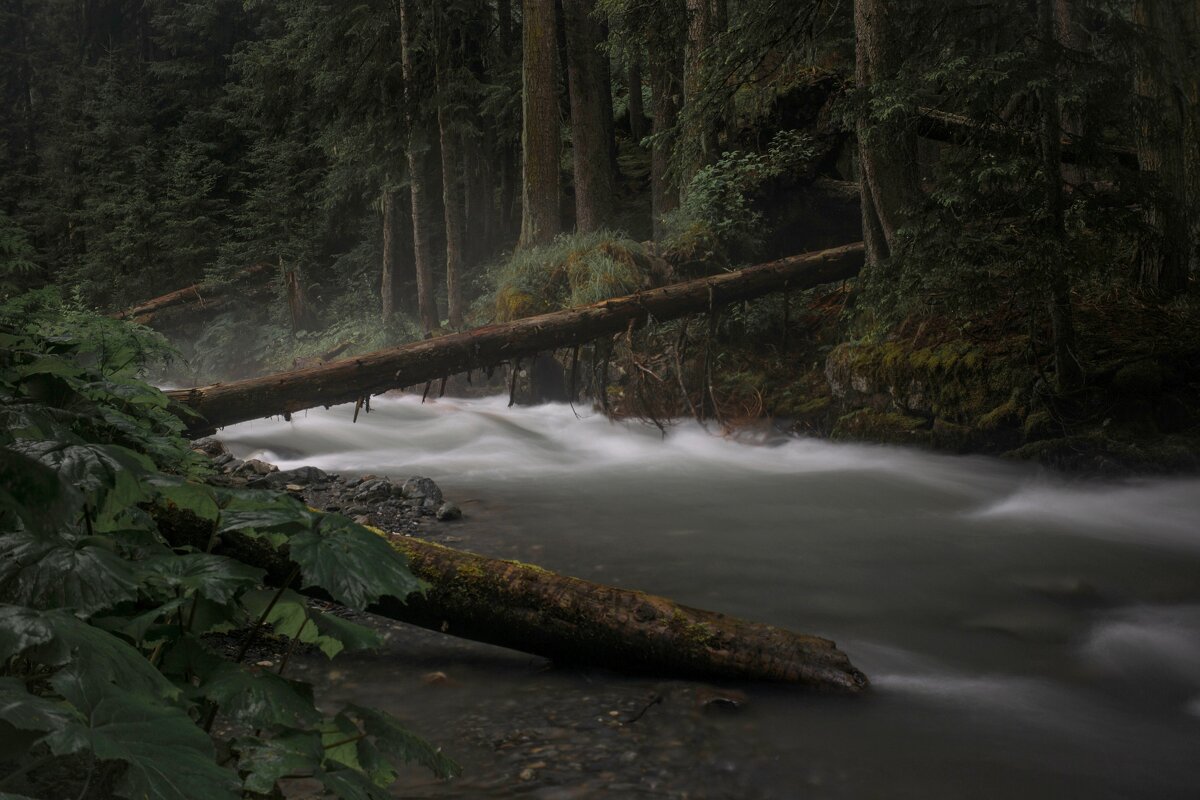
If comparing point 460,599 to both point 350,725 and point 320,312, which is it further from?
point 320,312

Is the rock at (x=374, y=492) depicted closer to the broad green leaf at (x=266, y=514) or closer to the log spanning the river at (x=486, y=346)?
the log spanning the river at (x=486, y=346)

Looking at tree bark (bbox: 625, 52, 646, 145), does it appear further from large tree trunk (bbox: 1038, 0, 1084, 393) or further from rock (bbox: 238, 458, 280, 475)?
rock (bbox: 238, 458, 280, 475)

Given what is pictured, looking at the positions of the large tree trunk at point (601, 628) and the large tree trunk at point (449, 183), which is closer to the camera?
the large tree trunk at point (601, 628)

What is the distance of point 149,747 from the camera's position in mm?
1339

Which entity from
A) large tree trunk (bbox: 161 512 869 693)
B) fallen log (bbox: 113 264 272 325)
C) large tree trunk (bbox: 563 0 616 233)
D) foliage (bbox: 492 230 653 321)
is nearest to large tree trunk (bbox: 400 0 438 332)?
large tree trunk (bbox: 563 0 616 233)

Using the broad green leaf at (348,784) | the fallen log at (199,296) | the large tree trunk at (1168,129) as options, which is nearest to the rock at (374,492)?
the broad green leaf at (348,784)

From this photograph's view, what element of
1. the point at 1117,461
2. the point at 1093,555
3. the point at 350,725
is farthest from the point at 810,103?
the point at 350,725

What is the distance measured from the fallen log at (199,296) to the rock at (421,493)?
20.9 meters

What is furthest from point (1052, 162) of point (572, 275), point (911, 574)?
point (572, 275)

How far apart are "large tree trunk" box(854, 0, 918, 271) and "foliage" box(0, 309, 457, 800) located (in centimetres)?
797

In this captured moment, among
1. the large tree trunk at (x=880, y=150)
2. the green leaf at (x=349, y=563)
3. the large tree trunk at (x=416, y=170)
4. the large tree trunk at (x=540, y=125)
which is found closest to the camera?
the green leaf at (x=349, y=563)

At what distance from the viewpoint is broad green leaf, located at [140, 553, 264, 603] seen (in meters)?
1.97

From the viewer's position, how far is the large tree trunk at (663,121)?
14.3 m

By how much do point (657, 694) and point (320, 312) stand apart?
80.1 ft
